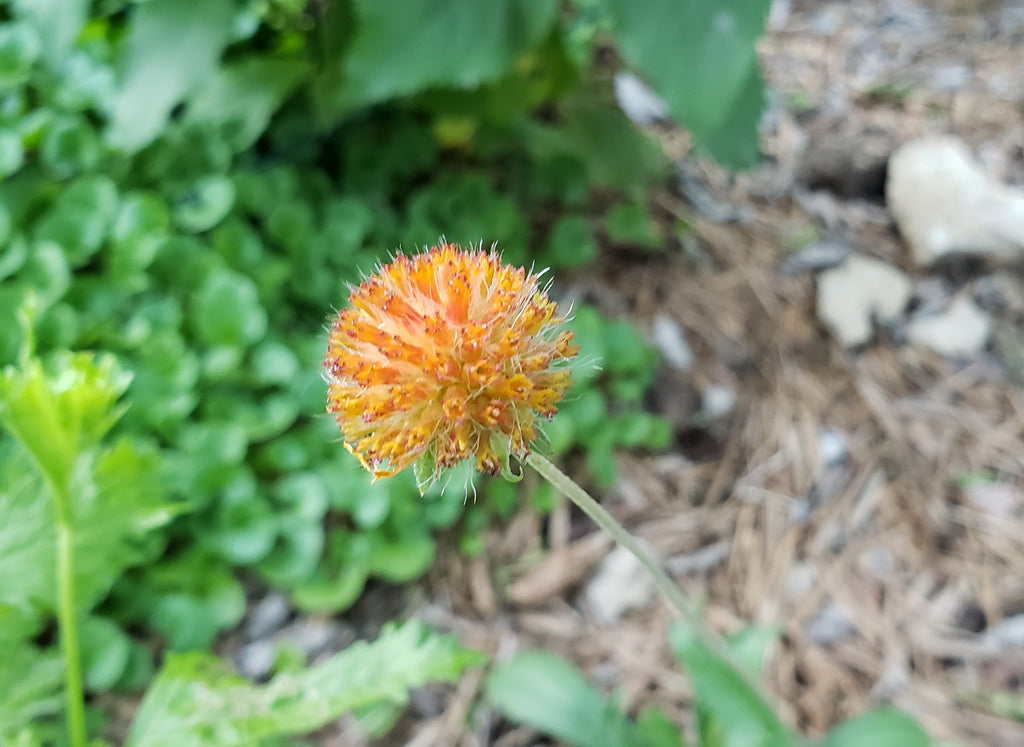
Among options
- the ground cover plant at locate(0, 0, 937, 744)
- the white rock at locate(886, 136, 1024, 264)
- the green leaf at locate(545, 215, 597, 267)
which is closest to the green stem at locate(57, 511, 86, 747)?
the ground cover plant at locate(0, 0, 937, 744)

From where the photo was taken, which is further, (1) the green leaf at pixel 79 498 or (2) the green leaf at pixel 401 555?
(2) the green leaf at pixel 401 555

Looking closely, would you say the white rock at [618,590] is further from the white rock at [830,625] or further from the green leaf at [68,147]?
the green leaf at [68,147]

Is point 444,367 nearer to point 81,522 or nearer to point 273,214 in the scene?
point 81,522

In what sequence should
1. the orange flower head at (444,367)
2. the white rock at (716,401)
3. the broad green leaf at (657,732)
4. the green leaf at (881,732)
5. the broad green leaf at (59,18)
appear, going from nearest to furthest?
1. the orange flower head at (444,367)
2. the green leaf at (881,732)
3. the broad green leaf at (657,732)
4. the broad green leaf at (59,18)
5. the white rock at (716,401)

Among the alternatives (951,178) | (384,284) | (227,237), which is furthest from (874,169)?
(384,284)

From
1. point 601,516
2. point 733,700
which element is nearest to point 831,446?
point 733,700

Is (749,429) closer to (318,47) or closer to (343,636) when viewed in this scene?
(343,636)

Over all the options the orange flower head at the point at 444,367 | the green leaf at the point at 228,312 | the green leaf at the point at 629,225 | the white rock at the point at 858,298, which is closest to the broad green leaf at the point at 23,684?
the green leaf at the point at 228,312

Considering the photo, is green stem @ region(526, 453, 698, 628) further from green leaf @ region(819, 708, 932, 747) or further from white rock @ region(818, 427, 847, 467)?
white rock @ region(818, 427, 847, 467)
